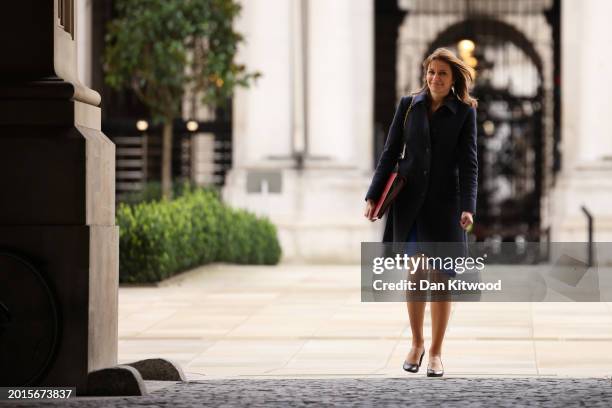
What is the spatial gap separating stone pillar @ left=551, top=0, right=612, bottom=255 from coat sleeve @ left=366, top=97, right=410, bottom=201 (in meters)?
17.3

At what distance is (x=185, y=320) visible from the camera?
48.6 feet

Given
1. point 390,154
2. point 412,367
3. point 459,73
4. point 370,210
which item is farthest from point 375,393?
point 459,73

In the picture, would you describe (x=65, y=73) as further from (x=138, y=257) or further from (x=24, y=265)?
(x=138, y=257)

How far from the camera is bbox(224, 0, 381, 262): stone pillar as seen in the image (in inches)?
1081

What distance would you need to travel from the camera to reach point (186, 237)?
69.4 ft

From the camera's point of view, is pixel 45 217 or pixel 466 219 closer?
pixel 45 217

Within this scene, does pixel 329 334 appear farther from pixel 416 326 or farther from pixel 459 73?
pixel 459 73

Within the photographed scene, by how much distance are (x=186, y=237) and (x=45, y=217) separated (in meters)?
12.5

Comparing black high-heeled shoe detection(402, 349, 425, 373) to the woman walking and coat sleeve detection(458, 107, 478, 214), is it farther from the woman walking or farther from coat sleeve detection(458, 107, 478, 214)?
coat sleeve detection(458, 107, 478, 214)

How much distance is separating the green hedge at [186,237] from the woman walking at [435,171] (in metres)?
9.93

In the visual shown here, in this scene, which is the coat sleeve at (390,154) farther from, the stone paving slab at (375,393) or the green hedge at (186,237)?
the green hedge at (186,237)

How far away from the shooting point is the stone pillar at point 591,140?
2723 centimetres

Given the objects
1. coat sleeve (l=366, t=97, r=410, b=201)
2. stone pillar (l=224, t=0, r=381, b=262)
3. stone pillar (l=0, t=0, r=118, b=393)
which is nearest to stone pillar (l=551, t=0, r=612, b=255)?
stone pillar (l=224, t=0, r=381, b=262)

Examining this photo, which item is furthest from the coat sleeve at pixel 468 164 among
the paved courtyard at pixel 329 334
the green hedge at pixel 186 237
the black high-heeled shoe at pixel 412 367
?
the green hedge at pixel 186 237
